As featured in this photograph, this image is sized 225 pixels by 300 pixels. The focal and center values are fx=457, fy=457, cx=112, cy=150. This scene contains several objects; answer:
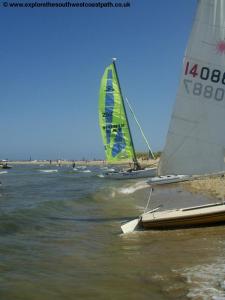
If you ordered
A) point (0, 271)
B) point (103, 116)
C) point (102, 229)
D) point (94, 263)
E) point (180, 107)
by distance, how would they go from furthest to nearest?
1. point (103, 116)
2. point (102, 229)
3. point (180, 107)
4. point (94, 263)
5. point (0, 271)

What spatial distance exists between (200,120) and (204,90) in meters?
0.85

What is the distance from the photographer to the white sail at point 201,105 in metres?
12.4

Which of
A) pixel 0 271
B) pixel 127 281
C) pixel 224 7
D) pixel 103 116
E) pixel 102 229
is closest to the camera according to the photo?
pixel 127 281

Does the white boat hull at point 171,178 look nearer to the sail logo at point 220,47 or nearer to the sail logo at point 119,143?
the sail logo at point 220,47

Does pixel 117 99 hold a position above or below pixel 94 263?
above

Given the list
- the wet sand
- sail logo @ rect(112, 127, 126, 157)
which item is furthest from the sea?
sail logo @ rect(112, 127, 126, 157)

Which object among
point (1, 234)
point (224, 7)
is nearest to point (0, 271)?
point (1, 234)

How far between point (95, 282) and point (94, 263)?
5.21 ft

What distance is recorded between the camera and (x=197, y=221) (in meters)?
12.5

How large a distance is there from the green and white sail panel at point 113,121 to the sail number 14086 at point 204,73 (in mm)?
26728

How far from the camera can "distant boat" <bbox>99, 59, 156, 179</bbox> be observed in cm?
3969

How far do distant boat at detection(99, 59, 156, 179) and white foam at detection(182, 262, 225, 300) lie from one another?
2994 cm

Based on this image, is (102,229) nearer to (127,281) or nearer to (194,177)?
(194,177)

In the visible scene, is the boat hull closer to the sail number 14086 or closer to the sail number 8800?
the sail number 8800
